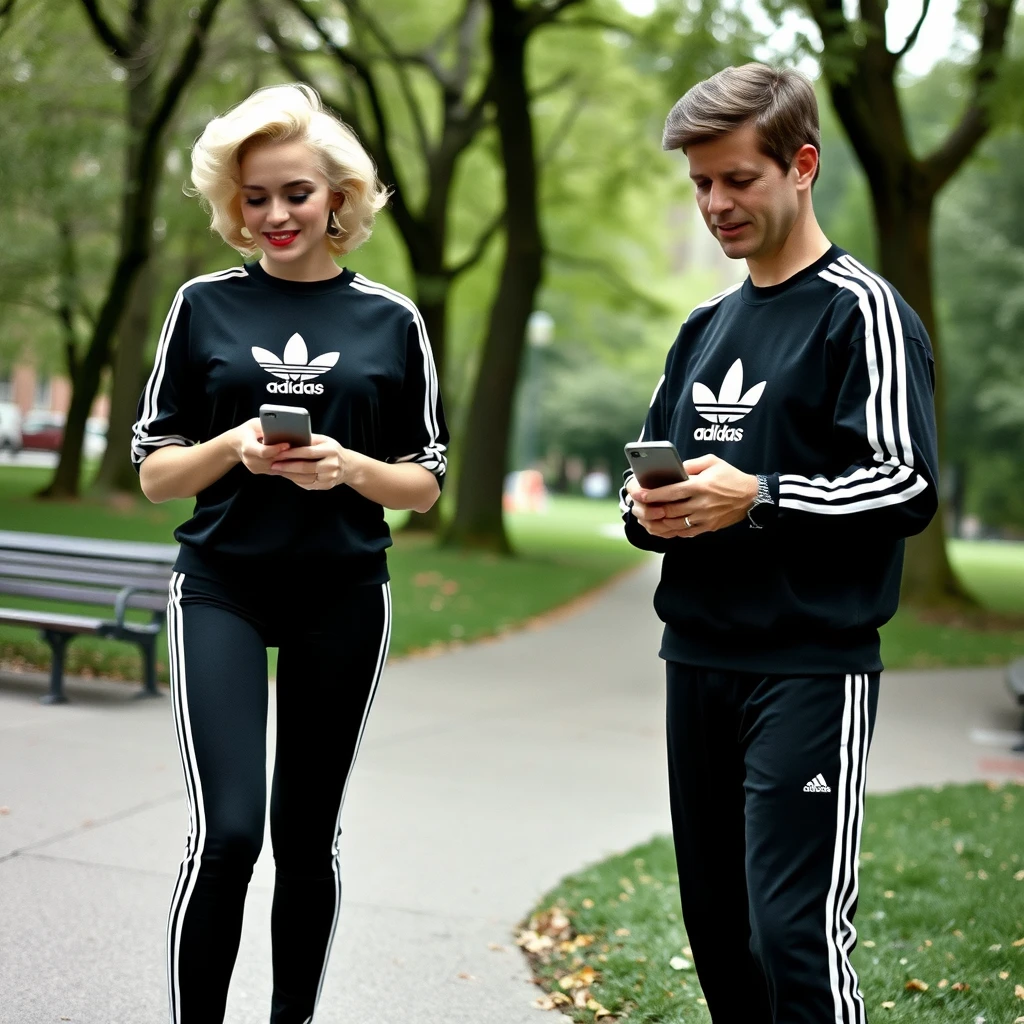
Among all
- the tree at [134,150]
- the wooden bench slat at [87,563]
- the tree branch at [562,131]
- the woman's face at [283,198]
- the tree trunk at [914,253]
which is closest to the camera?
the woman's face at [283,198]

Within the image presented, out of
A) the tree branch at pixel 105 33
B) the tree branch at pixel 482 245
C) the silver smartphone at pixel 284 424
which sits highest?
the tree branch at pixel 105 33

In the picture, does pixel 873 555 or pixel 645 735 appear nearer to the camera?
pixel 873 555

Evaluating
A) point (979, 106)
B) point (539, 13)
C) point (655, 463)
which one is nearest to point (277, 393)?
point (655, 463)

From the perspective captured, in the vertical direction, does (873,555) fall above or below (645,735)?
above

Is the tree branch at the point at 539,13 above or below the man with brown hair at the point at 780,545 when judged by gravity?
above

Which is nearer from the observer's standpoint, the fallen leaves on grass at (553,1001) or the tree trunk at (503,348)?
the fallen leaves on grass at (553,1001)

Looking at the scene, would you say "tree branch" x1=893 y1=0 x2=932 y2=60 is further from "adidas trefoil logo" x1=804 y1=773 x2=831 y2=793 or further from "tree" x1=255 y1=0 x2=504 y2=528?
"adidas trefoil logo" x1=804 y1=773 x2=831 y2=793

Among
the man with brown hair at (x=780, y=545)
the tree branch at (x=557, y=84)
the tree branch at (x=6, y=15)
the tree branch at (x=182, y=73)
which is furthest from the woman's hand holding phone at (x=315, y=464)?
the tree branch at (x=557, y=84)

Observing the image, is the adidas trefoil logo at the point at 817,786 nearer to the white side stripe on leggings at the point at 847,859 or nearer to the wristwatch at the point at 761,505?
the white side stripe on leggings at the point at 847,859

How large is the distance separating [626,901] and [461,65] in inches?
847

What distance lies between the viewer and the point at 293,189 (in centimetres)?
325

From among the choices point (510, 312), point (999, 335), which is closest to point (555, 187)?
point (510, 312)

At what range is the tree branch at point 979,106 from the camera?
16188mm

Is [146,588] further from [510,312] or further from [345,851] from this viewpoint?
[510,312]
